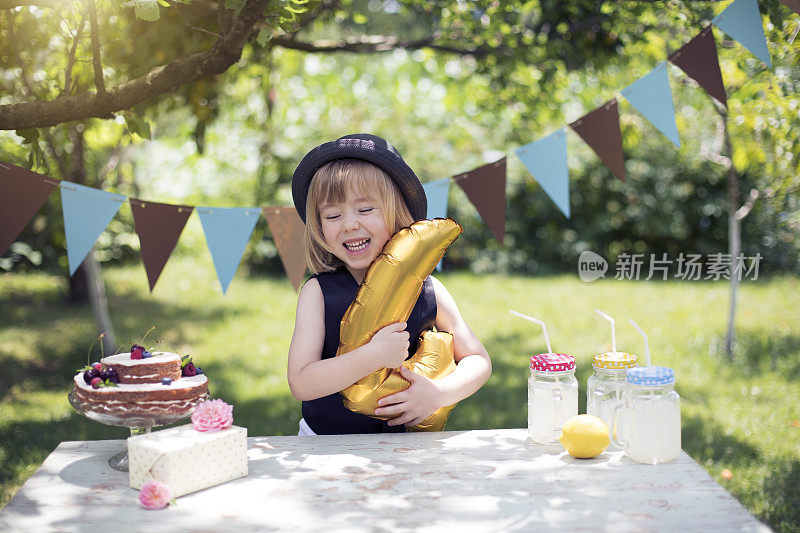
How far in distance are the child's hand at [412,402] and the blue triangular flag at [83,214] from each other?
1177 millimetres

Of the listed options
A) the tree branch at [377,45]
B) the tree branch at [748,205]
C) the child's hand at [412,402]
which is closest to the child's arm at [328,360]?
the child's hand at [412,402]

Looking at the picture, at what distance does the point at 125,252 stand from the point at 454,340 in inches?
299

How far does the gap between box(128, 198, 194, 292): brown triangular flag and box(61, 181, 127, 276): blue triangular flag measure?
0.15 meters

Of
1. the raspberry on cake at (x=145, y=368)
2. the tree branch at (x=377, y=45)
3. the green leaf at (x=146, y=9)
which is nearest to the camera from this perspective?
the raspberry on cake at (x=145, y=368)

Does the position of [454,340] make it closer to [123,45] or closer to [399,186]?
[399,186]

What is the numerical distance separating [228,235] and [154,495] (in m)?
1.35

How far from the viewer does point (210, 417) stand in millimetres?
1695

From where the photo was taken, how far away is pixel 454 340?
2277 mm

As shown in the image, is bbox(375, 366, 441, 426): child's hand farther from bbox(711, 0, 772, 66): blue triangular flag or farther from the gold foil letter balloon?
bbox(711, 0, 772, 66): blue triangular flag

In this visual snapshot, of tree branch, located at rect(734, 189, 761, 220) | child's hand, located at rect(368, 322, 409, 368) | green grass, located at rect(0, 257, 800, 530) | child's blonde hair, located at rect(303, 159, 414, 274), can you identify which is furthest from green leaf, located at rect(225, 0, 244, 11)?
tree branch, located at rect(734, 189, 761, 220)

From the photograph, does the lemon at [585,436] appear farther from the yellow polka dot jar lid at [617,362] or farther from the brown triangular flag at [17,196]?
the brown triangular flag at [17,196]

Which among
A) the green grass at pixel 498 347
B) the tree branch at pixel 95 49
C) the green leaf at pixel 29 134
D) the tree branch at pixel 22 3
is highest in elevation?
the tree branch at pixel 22 3

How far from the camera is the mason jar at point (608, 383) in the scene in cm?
187

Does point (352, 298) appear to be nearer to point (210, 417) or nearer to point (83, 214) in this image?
point (210, 417)
